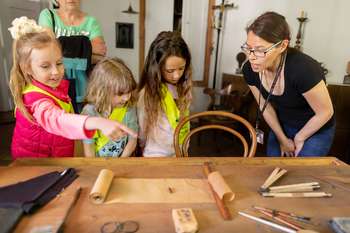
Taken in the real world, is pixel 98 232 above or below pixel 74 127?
below

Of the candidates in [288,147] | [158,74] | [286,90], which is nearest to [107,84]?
[158,74]

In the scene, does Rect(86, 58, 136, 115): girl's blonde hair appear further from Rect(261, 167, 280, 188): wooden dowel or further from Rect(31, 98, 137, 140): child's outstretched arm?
Rect(261, 167, 280, 188): wooden dowel

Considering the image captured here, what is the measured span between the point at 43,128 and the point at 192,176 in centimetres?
64

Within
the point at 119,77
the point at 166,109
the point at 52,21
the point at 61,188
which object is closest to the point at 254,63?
the point at 166,109

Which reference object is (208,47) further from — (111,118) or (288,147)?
(111,118)

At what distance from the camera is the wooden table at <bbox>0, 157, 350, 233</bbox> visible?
0.68 metres

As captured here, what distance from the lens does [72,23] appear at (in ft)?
5.77

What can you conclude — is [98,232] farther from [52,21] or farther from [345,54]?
[345,54]

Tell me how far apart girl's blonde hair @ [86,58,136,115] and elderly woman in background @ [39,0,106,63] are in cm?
58

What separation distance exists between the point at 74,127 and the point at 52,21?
3.86ft

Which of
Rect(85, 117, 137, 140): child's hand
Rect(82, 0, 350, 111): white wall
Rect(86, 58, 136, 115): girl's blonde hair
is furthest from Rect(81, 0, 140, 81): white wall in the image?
Rect(85, 117, 137, 140): child's hand

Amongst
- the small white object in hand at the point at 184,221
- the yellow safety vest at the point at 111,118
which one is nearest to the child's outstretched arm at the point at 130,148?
the yellow safety vest at the point at 111,118

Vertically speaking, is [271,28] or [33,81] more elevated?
[271,28]

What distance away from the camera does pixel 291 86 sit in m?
1.29
